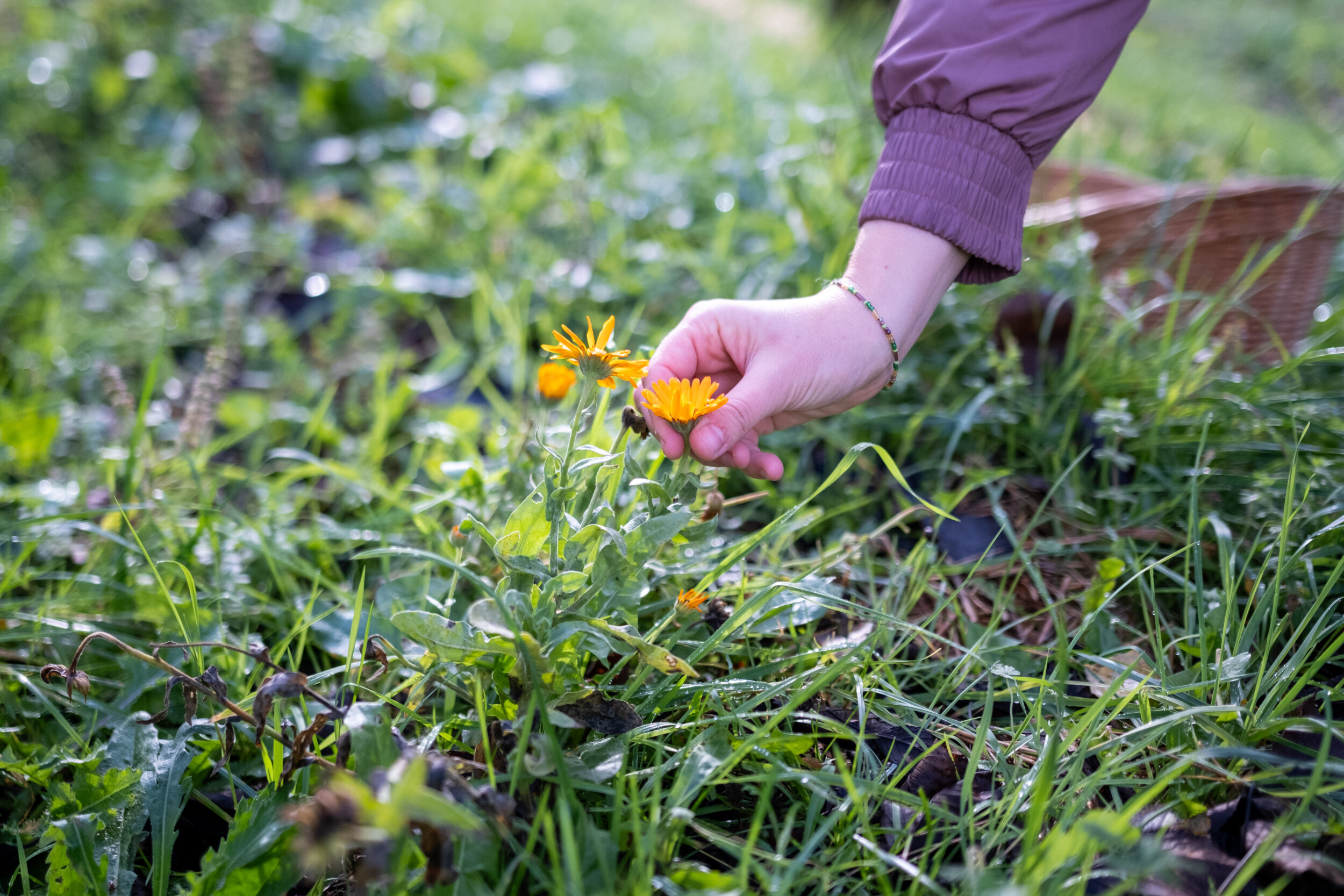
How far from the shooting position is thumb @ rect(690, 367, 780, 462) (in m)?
1.04

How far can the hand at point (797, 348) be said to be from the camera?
3.68ft

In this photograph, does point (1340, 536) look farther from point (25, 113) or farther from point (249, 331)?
point (25, 113)

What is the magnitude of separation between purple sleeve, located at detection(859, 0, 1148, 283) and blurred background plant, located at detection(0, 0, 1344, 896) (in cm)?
39

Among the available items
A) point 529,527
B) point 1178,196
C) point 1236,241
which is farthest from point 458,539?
point 1236,241

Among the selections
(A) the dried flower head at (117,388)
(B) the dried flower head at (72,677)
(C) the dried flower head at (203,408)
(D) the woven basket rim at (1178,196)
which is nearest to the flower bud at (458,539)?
(B) the dried flower head at (72,677)

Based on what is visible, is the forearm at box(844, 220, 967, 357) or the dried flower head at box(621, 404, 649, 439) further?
the forearm at box(844, 220, 967, 357)

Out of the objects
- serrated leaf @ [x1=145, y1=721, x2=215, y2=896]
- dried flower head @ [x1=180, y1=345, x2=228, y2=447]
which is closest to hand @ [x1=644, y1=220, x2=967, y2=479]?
serrated leaf @ [x1=145, y1=721, x2=215, y2=896]

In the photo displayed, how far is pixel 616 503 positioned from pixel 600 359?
1.27 ft

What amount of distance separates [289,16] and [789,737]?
13.3 ft

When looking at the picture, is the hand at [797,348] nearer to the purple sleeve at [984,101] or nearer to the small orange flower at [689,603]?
the purple sleeve at [984,101]

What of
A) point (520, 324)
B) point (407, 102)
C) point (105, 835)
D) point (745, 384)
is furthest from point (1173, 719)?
point (407, 102)

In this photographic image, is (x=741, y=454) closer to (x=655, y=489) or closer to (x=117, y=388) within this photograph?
(x=655, y=489)

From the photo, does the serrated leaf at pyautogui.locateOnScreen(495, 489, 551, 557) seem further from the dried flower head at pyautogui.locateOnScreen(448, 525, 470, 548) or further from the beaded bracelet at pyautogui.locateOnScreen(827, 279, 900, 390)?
the beaded bracelet at pyautogui.locateOnScreen(827, 279, 900, 390)

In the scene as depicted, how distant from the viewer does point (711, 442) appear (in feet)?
3.40
